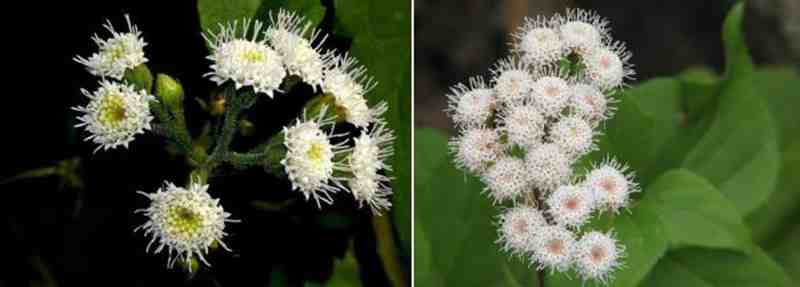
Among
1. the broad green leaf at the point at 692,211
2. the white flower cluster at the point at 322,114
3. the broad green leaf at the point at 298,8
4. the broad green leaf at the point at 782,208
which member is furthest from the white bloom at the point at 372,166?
the broad green leaf at the point at 782,208

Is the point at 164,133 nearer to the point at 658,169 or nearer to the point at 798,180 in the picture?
the point at 658,169

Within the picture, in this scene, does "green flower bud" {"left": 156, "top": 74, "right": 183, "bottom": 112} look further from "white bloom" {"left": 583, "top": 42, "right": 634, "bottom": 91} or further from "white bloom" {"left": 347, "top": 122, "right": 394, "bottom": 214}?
"white bloom" {"left": 583, "top": 42, "right": 634, "bottom": 91}

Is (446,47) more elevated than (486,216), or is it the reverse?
(446,47)

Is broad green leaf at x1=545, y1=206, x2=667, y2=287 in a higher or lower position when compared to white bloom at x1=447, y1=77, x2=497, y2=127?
lower

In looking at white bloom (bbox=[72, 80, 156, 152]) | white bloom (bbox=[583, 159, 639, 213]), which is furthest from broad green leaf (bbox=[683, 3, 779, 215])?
white bloom (bbox=[72, 80, 156, 152])

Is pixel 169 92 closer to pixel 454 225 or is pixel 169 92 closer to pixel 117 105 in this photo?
pixel 117 105

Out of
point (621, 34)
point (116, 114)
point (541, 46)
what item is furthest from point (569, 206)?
point (116, 114)

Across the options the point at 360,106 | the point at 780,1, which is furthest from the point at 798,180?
the point at 360,106
